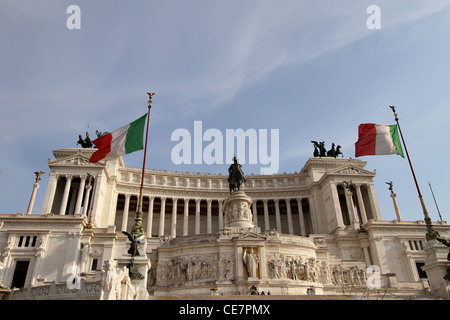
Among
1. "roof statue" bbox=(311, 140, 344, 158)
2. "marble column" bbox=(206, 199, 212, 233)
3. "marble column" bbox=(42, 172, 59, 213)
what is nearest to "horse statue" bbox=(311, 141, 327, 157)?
"roof statue" bbox=(311, 140, 344, 158)

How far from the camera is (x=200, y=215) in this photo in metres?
75.4

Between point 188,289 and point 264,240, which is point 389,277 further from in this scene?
point 188,289

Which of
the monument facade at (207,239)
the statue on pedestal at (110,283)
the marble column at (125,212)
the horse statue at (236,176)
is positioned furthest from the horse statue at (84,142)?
the statue on pedestal at (110,283)

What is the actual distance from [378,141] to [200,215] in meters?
51.0

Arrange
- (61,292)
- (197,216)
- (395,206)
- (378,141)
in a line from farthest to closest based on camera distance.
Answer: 1. (197,216)
2. (395,206)
3. (378,141)
4. (61,292)

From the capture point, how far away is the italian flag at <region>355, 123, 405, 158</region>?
29.7 m

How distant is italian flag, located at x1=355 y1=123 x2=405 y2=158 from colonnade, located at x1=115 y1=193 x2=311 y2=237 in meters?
40.2

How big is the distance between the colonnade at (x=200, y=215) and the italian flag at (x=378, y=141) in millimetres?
40184

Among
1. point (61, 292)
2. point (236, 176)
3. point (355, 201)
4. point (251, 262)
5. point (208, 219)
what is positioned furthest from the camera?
point (208, 219)

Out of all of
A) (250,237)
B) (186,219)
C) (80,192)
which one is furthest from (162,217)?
(250,237)

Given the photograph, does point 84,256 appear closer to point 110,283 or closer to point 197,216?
point 197,216

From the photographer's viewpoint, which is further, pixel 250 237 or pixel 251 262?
pixel 250 237

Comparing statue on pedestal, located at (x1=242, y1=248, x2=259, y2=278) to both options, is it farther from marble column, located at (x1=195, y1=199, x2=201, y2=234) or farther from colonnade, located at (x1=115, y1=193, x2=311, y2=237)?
marble column, located at (x1=195, y1=199, x2=201, y2=234)

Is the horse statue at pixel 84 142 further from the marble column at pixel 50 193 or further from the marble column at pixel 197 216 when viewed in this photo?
the marble column at pixel 197 216
